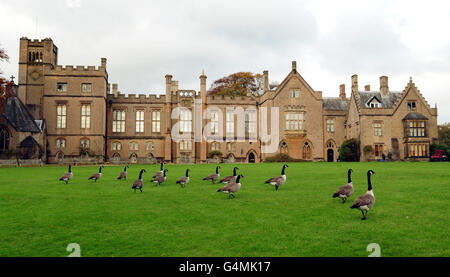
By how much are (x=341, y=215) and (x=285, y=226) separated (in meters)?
2.19

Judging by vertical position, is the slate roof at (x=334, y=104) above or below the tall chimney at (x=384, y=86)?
below

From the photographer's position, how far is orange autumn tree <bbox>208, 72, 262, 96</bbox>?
64.9 meters

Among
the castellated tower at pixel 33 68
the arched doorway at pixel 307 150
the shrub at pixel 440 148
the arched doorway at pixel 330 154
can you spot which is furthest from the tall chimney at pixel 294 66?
the castellated tower at pixel 33 68

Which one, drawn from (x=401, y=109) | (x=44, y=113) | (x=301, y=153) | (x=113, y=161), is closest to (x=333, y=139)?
(x=301, y=153)

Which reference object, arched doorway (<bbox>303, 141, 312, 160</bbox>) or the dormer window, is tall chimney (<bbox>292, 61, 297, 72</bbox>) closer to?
arched doorway (<bbox>303, 141, 312, 160</bbox>)

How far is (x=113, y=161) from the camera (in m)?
Answer: 45.0

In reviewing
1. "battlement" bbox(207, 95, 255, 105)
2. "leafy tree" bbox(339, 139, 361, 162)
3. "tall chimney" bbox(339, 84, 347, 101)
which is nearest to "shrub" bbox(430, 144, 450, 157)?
"leafy tree" bbox(339, 139, 361, 162)

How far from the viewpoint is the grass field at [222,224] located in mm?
6984

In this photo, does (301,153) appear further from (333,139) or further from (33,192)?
(33,192)

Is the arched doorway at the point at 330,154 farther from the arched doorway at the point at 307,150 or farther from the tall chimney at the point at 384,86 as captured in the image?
the tall chimney at the point at 384,86

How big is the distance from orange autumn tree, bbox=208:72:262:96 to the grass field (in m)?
51.7

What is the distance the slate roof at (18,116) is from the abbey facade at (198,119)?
26cm

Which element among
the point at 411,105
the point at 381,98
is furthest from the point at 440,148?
the point at 381,98

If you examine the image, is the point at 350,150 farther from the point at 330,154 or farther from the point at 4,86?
the point at 4,86
